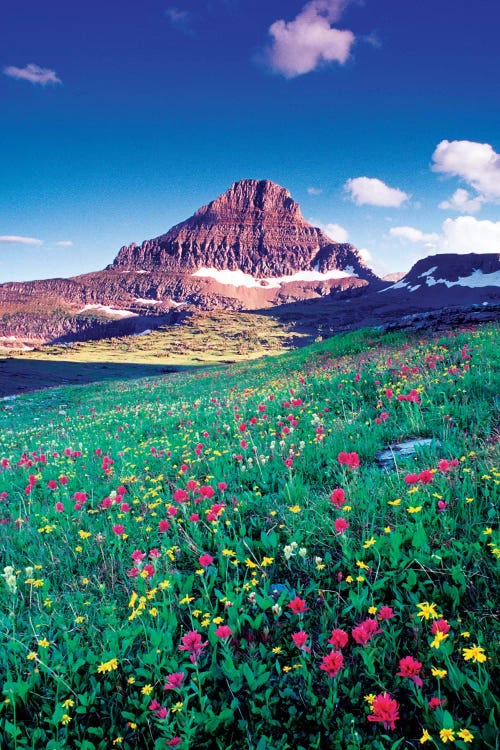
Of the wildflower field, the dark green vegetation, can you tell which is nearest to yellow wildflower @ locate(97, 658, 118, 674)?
the wildflower field

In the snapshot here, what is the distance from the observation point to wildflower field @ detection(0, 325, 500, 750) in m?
2.40

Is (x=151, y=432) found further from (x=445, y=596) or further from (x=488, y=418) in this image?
(x=445, y=596)

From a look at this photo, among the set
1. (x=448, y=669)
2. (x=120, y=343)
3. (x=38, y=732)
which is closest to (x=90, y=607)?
(x=38, y=732)

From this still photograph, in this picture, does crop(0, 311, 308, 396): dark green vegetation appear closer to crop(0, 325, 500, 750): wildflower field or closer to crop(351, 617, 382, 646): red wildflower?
crop(0, 325, 500, 750): wildflower field

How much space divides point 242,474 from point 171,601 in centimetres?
259

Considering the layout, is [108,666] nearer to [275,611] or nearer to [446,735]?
[275,611]

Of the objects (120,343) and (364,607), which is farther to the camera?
(120,343)

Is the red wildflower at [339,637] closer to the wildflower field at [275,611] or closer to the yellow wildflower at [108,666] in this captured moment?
the wildflower field at [275,611]

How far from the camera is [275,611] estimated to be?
301cm

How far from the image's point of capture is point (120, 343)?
558 ft

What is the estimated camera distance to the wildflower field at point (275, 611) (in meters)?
2.40

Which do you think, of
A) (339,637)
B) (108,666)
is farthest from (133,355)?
(339,637)

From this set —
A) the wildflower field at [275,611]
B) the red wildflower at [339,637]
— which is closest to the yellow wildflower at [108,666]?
the wildflower field at [275,611]

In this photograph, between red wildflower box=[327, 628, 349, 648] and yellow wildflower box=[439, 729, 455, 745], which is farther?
red wildflower box=[327, 628, 349, 648]
